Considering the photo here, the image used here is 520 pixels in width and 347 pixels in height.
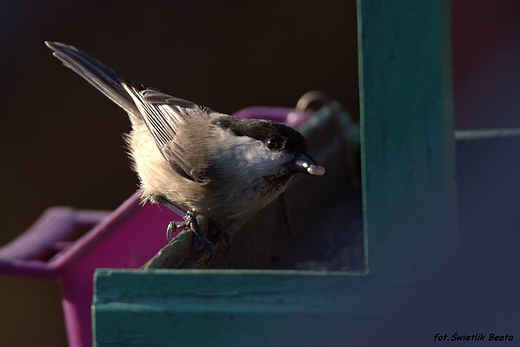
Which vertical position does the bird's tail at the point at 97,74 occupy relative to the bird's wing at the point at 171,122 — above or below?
above

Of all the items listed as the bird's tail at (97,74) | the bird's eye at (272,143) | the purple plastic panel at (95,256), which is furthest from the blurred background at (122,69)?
the bird's eye at (272,143)

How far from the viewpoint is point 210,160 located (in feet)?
9.92

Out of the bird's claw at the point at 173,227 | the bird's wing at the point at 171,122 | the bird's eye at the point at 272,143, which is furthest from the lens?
the bird's wing at the point at 171,122

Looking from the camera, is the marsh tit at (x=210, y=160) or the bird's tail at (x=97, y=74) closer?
A: the marsh tit at (x=210, y=160)

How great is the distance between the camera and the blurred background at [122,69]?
612 cm

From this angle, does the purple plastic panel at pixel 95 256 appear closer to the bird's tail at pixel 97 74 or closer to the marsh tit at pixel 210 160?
the marsh tit at pixel 210 160

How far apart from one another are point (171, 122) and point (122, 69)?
297 cm

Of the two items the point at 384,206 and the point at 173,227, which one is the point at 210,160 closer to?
the point at 173,227

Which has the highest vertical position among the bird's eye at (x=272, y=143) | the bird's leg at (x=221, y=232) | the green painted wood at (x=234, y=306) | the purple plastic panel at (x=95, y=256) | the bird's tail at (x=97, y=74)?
the bird's tail at (x=97, y=74)

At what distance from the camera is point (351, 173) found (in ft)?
13.8

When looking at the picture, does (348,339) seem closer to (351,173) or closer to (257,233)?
(257,233)

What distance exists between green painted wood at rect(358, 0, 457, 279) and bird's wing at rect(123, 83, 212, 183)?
1102 millimetres

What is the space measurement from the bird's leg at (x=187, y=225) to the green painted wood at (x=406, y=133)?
0.81 m

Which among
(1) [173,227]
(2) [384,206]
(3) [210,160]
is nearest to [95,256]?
(1) [173,227]
